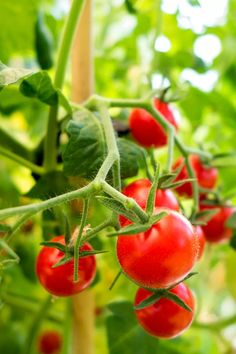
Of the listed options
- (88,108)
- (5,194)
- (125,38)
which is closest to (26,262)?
(5,194)

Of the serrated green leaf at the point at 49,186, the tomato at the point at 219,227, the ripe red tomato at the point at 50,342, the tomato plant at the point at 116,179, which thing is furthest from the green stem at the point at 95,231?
the ripe red tomato at the point at 50,342

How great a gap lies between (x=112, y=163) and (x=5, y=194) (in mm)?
473

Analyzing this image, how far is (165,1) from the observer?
87cm

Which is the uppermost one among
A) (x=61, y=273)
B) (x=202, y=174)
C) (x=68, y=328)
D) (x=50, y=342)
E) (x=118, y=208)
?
(x=118, y=208)

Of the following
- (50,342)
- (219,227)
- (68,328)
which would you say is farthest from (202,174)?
(50,342)

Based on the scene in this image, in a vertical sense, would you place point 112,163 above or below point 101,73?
above

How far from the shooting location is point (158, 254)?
48cm

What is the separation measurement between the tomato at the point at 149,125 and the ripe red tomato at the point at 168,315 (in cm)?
25

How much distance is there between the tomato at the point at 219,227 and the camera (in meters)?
0.81

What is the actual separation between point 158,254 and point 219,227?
14.2 inches

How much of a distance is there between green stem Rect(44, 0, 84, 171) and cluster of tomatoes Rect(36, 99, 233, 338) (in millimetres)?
121

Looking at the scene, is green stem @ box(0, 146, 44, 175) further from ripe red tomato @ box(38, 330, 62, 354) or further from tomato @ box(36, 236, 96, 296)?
ripe red tomato @ box(38, 330, 62, 354)

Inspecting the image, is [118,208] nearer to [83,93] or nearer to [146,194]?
[146,194]

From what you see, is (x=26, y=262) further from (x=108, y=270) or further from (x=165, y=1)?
(x=165, y=1)
